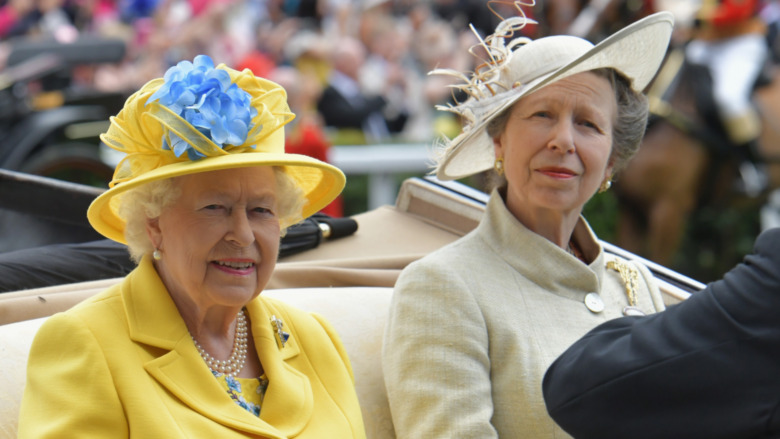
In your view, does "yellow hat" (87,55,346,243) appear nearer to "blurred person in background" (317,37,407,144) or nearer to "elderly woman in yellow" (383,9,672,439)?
"elderly woman in yellow" (383,9,672,439)

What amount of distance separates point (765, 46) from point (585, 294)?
6.55 meters

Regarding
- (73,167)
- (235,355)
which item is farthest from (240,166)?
(73,167)

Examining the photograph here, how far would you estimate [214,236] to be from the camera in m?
2.50

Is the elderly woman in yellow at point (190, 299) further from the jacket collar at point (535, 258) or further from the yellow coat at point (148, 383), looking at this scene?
the jacket collar at point (535, 258)

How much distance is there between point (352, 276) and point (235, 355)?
45.3 inches

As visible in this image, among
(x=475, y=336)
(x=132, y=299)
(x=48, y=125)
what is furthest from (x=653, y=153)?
(x=132, y=299)

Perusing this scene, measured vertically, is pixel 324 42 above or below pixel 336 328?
below

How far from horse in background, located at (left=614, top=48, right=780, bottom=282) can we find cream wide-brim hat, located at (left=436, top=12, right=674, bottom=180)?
565 centimetres

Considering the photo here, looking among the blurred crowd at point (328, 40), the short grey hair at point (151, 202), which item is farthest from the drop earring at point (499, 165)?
the blurred crowd at point (328, 40)

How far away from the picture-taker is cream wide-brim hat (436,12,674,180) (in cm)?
301

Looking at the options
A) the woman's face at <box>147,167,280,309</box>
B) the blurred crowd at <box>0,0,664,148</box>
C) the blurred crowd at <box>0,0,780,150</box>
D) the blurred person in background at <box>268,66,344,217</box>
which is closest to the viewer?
the woman's face at <box>147,167,280,309</box>

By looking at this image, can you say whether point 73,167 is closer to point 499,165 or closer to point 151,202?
point 499,165

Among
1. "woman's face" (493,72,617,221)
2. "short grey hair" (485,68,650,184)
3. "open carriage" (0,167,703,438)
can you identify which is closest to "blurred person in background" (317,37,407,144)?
"open carriage" (0,167,703,438)

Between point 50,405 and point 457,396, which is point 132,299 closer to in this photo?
point 50,405
